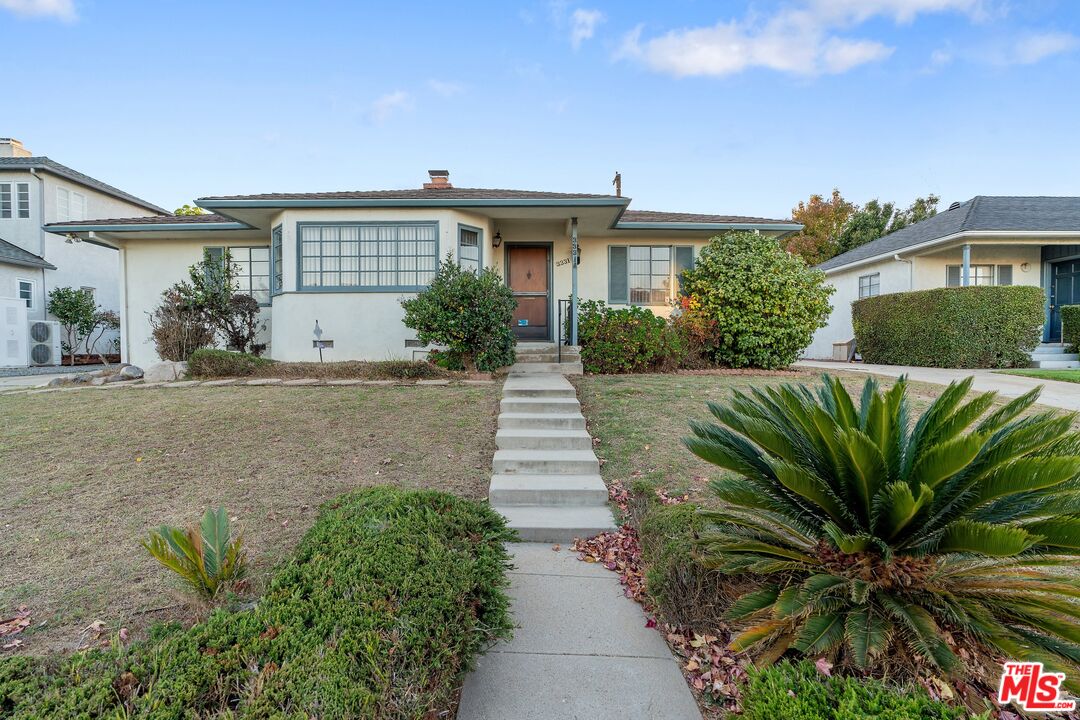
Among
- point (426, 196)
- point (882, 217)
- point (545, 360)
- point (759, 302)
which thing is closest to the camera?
point (759, 302)

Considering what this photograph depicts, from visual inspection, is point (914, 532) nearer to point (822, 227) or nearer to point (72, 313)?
point (72, 313)

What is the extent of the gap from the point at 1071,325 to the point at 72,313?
90.9 ft

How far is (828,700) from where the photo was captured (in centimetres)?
151

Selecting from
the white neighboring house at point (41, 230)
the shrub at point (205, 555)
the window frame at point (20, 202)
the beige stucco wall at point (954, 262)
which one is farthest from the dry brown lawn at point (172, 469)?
the window frame at point (20, 202)

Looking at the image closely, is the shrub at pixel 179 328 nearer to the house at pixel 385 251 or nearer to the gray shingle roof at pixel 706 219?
the house at pixel 385 251

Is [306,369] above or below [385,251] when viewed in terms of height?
below

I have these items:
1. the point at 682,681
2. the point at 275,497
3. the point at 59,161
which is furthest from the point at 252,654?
the point at 59,161

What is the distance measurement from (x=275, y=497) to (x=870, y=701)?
3.95 meters

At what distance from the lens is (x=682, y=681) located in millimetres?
2168

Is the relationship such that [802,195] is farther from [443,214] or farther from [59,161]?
[59,161]

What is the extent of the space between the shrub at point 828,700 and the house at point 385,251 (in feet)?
28.0

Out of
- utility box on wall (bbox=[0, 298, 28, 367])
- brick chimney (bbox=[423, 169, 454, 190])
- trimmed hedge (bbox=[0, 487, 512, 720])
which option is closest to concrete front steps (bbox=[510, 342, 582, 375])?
brick chimney (bbox=[423, 169, 454, 190])

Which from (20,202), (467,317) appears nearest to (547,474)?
(467,317)

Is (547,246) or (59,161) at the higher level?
(59,161)
